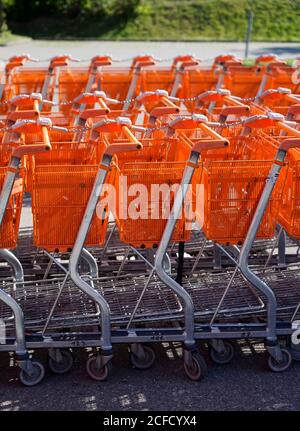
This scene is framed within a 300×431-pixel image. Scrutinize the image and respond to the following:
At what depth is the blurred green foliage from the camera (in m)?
29.9

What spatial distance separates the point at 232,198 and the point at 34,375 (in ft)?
5.34

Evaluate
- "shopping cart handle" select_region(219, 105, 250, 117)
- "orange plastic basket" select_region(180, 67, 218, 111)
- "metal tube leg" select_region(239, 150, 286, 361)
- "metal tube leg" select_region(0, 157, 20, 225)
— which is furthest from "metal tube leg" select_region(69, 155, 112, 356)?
"orange plastic basket" select_region(180, 67, 218, 111)

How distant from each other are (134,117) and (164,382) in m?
3.38

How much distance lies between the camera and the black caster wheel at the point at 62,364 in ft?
14.9

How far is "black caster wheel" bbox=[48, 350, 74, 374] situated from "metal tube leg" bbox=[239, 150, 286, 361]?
1.21 m

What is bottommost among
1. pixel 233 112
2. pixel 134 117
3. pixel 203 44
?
pixel 203 44

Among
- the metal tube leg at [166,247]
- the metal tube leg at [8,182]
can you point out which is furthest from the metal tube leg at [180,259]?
the metal tube leg at [8,182]

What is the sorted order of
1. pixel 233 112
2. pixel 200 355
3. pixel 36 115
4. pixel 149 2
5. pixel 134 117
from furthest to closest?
pixel 149 2, pixel 134 117, pixel 233 112, pixel 36 115, pixel 200 355

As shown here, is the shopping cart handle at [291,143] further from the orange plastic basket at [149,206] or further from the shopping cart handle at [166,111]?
the shopping cart handle at [166,111]

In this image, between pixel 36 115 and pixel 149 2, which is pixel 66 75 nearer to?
pixel 36 115

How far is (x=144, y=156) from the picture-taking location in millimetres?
5426

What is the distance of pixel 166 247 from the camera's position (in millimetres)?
4430

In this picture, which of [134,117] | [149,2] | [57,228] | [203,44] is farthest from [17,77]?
[149,2]

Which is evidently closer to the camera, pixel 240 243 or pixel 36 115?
pixel 240 243
